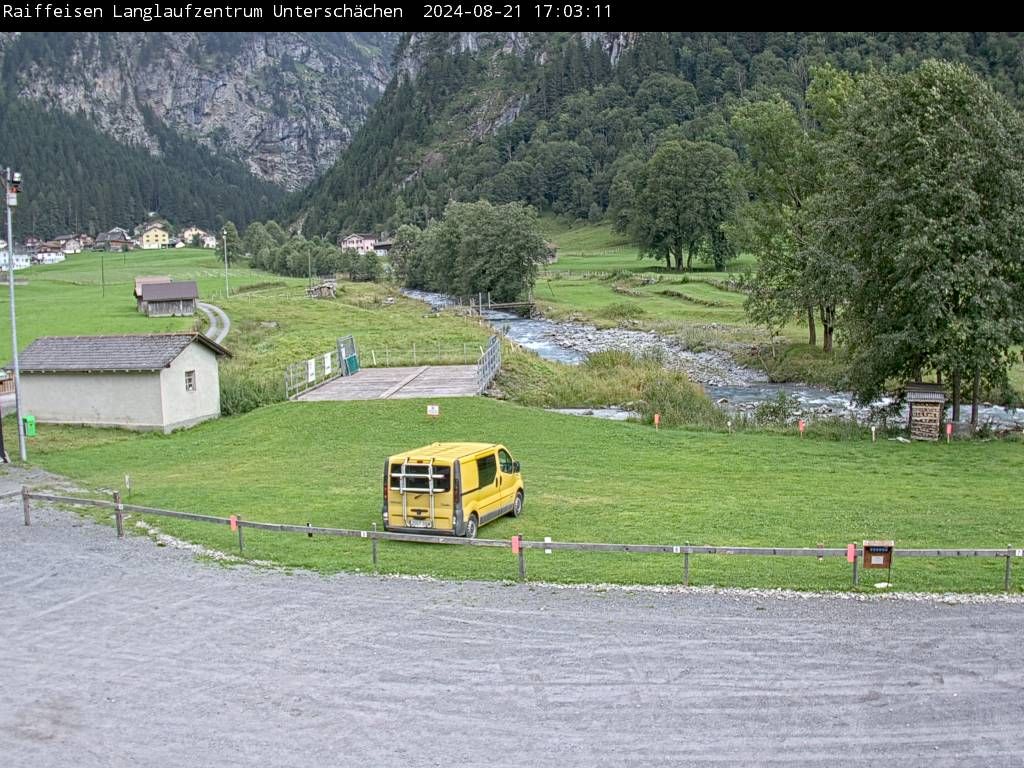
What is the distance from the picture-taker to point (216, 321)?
262 ft

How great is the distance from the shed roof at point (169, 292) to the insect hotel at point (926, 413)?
217 feet

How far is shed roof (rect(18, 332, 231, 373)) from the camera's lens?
38750mm

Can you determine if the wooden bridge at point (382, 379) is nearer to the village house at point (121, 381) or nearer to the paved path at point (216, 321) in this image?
the village house at point (121, 381)

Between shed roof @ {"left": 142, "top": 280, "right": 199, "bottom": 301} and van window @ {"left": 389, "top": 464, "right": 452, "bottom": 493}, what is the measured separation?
6921cm

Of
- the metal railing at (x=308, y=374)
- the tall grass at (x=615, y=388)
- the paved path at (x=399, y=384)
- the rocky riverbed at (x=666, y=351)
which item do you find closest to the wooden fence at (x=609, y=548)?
the tall grass at (x=615, y=388)

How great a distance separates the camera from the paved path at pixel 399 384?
139ft

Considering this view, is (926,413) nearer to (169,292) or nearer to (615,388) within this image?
(615,388)

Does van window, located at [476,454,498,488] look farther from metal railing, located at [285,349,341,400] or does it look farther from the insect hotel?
metal railing, located at [285,349,341,400]

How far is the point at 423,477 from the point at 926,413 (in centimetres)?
2141

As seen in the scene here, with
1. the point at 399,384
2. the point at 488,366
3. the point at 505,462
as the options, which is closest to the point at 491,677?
the point at 505,462

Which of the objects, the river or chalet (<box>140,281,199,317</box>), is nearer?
the river

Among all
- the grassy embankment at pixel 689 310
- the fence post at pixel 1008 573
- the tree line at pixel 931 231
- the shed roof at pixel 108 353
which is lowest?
the grassy embankment at pixel 689 310

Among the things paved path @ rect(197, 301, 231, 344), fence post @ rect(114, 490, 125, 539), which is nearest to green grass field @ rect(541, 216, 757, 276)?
paved path @ rect(197, 301, 231, 344)

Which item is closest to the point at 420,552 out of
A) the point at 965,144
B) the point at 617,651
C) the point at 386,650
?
the point at 386,650
